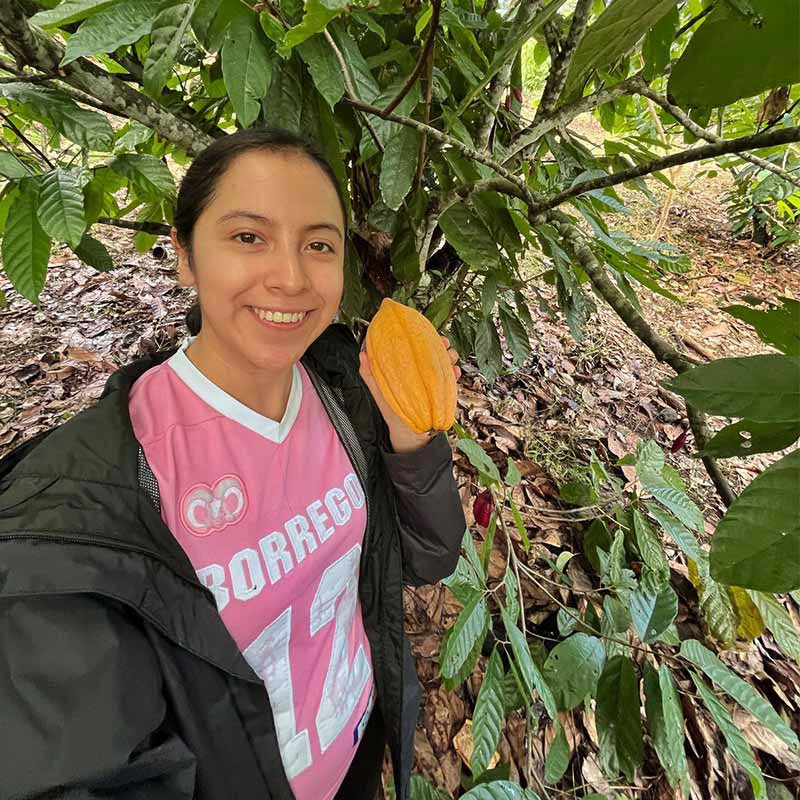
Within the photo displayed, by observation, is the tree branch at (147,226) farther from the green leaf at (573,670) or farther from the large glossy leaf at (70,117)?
the green leaf at (573,670)

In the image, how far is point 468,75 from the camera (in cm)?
85

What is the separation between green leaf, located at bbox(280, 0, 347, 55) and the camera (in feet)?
1.47

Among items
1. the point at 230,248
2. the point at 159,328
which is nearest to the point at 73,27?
the point at 230,248

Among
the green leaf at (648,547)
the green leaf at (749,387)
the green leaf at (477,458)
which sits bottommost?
the green leaf at (648,547)

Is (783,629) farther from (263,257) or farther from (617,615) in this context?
(263,257)

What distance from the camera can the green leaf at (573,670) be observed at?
108cm

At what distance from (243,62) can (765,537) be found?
71 centimetres

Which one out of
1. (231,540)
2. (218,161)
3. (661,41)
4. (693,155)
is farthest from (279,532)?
(661,41)

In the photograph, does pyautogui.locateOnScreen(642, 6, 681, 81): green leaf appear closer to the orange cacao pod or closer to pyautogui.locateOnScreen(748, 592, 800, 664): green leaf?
the orange cacao pod

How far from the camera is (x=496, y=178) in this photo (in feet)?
2.87

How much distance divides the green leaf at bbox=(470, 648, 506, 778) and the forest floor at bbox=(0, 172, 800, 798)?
29 centimetres

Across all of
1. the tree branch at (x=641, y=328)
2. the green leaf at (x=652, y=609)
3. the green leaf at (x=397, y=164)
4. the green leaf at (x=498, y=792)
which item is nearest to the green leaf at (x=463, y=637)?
the green leaf at (x=498, y=792)

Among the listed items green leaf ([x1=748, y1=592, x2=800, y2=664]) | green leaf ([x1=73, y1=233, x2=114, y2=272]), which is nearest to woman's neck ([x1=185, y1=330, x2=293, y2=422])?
green leaf ([x1=73, y1=233, x2=114, y2=272])

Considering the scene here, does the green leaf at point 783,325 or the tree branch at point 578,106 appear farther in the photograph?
the tree branch at point 578,106
